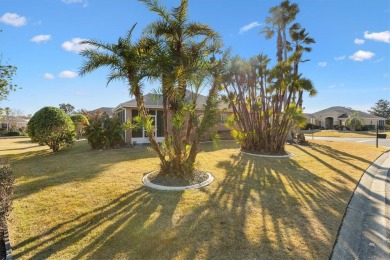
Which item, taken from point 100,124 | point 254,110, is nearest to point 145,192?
point 254,110

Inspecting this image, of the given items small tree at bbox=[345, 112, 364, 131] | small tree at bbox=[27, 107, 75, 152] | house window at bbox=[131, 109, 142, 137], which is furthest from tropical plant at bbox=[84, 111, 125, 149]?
small tree at bbox=[345, 112, 364, 131]

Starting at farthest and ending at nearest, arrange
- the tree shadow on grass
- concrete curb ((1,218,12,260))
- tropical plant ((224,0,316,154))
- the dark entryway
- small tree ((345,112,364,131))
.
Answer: the dark entryway → small tree ((345,112,364,131)) → tropical plant ((224,0,316,154)) → the tree shadow on grass → concrete curb ((1,218,12,260))

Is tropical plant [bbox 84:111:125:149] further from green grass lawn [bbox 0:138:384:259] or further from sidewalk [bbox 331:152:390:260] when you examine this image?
sidewalk [bbox 331:152:390:260]

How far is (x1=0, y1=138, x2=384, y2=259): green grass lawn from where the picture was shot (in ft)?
14.0

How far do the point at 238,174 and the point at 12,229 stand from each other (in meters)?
7.16

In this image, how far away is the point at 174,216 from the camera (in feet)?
18.3

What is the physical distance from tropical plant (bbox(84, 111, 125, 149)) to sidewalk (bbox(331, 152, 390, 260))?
13600mm

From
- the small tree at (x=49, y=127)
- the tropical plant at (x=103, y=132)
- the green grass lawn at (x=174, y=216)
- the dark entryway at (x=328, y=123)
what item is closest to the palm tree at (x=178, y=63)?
the green grass lawn at (x=174, y=216)

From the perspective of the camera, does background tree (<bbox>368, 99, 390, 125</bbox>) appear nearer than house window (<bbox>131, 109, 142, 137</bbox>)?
No

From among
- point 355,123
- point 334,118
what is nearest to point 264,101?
point 355,123

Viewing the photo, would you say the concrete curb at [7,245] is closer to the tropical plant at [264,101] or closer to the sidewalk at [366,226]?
the sidewalk at [366,226]

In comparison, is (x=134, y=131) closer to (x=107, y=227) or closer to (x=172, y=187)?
(x=172, y=187)

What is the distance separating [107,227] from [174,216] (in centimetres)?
144

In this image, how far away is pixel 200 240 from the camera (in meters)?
4.55
